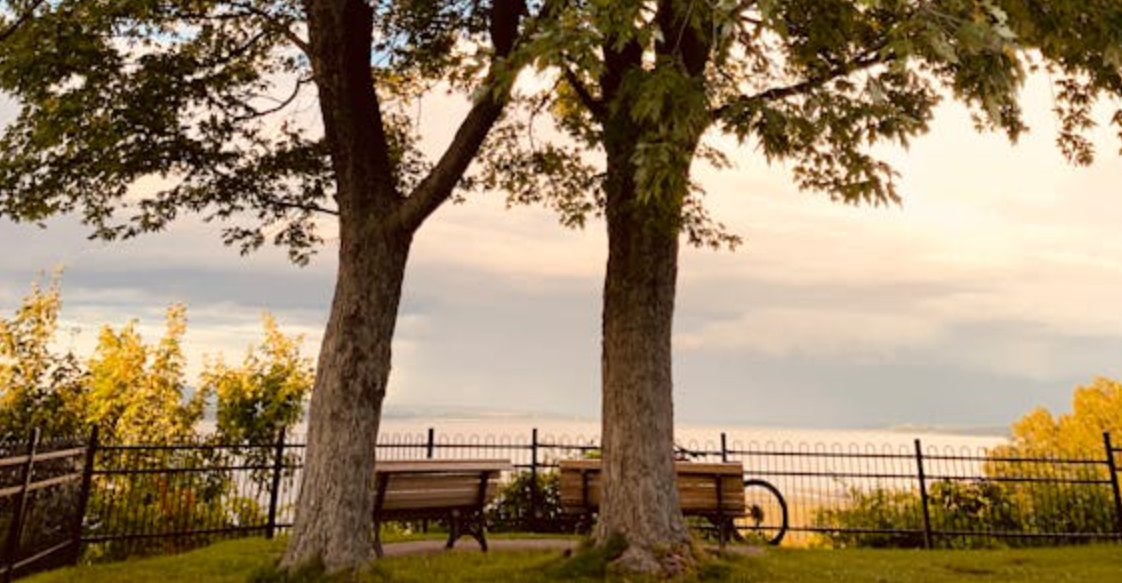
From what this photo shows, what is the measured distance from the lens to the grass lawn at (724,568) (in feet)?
24.1

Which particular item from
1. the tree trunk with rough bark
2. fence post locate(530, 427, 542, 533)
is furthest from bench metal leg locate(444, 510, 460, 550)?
fence post locate(530, 427, 542, 533)

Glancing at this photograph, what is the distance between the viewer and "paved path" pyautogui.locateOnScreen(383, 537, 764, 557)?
9.00 m

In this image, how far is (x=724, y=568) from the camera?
732cm

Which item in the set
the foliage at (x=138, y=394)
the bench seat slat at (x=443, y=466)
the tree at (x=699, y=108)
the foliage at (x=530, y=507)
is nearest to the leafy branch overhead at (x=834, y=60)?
the tree at (x=699, y=108)

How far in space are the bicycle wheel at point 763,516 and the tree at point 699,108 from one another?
4.25 meters

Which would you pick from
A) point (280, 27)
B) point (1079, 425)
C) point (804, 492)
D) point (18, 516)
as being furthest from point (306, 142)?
point (1079, 425)

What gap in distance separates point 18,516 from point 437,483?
418 centimetres

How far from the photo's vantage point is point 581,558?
7.39m

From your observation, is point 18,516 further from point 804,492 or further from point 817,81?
point 804,492

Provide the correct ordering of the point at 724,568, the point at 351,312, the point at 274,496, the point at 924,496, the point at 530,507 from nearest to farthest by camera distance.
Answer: the point at 724,568 < the point at 351,312 < the point at 274,496 < the point at 924,496 < the point at 530,507

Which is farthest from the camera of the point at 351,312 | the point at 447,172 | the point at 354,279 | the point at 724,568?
the point at 447,172

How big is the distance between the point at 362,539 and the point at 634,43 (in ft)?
21.2

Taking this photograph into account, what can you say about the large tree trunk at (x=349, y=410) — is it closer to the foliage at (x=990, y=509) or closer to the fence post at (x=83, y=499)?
the fence post at (x=83, y=499)

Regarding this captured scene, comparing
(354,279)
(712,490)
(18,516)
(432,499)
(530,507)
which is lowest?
(530,507)
